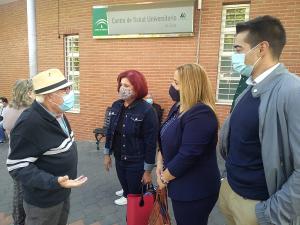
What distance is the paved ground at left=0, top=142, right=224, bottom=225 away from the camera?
3576mm

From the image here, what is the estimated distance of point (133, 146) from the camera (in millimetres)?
3006

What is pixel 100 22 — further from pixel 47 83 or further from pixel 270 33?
pixel 270 33

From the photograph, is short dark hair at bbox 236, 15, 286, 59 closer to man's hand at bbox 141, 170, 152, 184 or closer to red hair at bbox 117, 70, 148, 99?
red hair at bbox 117, 70, 148, 99

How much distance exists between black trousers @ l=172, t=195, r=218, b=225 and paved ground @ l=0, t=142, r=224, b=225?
1409 mm

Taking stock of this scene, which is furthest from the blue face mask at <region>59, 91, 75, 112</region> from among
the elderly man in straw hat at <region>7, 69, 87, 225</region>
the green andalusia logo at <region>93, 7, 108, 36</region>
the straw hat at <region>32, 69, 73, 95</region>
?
the green andalusia logo at <region>93, 7, 108, 36</region>

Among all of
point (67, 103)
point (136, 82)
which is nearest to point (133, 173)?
point (136, 82)

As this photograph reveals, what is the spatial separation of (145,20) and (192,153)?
4.98 m

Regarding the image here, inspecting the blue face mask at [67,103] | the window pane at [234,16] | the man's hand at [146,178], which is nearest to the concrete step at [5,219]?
the man's hand at [146,178]

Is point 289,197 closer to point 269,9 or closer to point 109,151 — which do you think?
point 109,151

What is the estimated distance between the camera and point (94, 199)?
13.6 feet

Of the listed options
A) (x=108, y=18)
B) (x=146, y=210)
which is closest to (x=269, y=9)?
(x=108, y=18)

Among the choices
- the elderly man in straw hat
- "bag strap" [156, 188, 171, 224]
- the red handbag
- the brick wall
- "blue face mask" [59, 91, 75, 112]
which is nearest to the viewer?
the elderly man in straw hat

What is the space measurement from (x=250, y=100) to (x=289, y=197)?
59 centimetres

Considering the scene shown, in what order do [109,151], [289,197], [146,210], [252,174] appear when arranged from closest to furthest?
[289,197] → [252,174] → [146,210] → [109,151]
